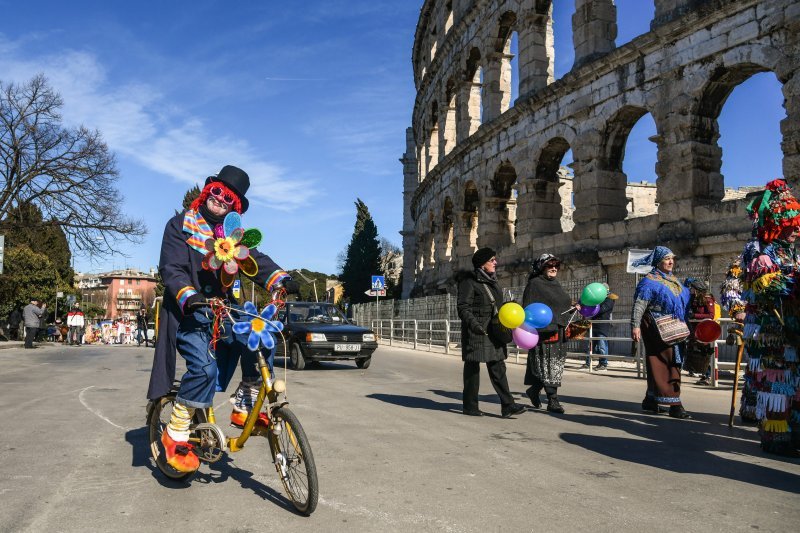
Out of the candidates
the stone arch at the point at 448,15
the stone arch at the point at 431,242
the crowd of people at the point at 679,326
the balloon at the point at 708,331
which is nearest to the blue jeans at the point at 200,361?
the crowd of people at the point at 679,326

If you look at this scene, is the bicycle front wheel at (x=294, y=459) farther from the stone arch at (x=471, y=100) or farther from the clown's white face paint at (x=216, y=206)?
the stone arch at (x=471, y=100)

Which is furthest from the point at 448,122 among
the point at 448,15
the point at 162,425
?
the point at 162,425

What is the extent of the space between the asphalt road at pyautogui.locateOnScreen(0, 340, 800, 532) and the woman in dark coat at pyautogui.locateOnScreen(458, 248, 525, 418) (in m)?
0.23

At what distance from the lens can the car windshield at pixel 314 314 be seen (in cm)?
1480

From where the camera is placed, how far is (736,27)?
1416 centimetres

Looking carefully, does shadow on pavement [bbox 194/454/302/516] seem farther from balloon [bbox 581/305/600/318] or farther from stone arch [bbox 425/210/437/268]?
stone arch [bbox 425/210/437/268]

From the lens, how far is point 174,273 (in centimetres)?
433

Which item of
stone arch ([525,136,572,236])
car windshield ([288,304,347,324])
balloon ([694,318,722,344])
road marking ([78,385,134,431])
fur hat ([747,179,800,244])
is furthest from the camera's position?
stone arch ([525,136,572,236])

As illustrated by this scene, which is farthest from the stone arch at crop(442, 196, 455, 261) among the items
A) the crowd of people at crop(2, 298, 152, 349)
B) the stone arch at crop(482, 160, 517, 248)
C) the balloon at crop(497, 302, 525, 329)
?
the balloon at crop(497, 302, 525, 329)

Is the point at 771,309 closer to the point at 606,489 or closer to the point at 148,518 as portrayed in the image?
the point at 606,489

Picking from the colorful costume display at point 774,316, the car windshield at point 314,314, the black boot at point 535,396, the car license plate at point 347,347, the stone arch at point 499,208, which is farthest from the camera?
the stone arch at point 499,208

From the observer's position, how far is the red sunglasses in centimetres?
460

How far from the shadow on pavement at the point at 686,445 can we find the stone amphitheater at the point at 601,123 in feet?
20.3

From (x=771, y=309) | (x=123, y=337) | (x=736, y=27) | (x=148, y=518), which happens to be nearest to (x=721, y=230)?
(x=736, y=27)
